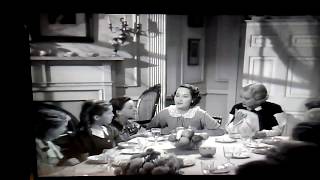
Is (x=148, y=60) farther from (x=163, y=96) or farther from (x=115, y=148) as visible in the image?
(x=115, y=148)

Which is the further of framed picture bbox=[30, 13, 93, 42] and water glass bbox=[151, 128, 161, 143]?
water glass bbox=[151, 128, 161, 143]

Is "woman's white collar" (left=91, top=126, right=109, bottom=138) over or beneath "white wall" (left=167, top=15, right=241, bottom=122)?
beneath

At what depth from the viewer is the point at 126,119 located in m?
1.93

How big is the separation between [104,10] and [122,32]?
171 mm

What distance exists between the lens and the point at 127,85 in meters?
1.91

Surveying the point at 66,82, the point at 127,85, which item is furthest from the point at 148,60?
the point at 66,82

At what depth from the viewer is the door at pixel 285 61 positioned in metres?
1.85

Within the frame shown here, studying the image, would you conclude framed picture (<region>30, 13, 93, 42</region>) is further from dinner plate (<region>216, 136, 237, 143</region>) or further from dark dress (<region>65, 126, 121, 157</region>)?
dinner plate (<region>216, 136, 237, 143</region>)

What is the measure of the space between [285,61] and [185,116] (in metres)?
0.72

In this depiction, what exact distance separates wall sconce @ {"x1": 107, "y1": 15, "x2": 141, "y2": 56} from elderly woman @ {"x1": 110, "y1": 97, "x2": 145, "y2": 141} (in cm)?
33

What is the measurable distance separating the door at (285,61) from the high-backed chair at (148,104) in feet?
1.73

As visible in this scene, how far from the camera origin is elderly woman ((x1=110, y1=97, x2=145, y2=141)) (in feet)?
6.30

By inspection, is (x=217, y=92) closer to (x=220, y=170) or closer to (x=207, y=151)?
(x=207, y=151)

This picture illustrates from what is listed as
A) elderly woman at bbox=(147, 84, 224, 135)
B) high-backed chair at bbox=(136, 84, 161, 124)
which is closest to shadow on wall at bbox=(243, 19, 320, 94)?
elderly woman at bbox=(147, 84, 224, 135)
